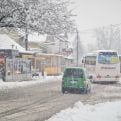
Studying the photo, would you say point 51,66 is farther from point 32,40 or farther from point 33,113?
point 33,113

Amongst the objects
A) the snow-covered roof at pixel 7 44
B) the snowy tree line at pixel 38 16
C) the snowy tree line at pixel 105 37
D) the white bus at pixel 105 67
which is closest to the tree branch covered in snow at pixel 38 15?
the snowy tree line at pixel 38 16

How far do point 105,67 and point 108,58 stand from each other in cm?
98

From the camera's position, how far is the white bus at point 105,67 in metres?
49.2

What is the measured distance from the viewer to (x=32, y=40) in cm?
10856

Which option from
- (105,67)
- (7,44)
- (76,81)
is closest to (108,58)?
(105,67)

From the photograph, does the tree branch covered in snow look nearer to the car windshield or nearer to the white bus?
the car windshield

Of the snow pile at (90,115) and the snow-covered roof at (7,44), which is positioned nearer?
the snow pile at (90,115)

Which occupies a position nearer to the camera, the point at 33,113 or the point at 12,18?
the point at 33,113

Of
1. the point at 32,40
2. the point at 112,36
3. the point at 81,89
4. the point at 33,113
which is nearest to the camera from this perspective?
the point at 33,113

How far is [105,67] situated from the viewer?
49.3 meters

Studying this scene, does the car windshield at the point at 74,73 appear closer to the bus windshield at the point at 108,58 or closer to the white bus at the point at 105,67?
the white bus at the point at 105,67

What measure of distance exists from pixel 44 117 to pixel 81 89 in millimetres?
15353

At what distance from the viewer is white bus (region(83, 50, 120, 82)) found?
49.2 m

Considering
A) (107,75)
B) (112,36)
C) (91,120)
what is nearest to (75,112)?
(91,120)
